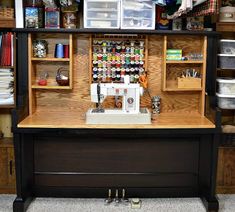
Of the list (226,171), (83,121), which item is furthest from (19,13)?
(226,171)

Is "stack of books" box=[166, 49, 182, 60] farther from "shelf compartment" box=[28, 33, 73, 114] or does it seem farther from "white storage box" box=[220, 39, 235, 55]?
"shelf compartment" box=[28, 33, 73, 114]

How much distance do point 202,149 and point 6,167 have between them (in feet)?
5.96

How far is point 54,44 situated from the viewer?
352 centimetres

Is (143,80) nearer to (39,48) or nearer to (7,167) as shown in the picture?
(39,48)

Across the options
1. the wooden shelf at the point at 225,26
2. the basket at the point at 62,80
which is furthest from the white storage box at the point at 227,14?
the basket at the point at 62,80

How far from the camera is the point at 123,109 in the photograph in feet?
10.4

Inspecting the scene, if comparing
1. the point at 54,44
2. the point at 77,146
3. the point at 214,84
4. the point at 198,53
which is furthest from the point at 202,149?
the point at 54,44

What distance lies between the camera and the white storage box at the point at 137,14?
3291mm

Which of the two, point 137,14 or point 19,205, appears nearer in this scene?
point 19,205

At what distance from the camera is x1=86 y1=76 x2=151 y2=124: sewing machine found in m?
3.10

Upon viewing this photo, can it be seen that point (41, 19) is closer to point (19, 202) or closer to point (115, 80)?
point (115, 80)

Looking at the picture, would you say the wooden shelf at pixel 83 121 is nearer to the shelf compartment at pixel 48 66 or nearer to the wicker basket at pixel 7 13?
the shelf compartment at pixel 48 66

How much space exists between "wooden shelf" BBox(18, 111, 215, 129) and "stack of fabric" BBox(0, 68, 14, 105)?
29 centimetres

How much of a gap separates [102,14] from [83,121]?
97cm
